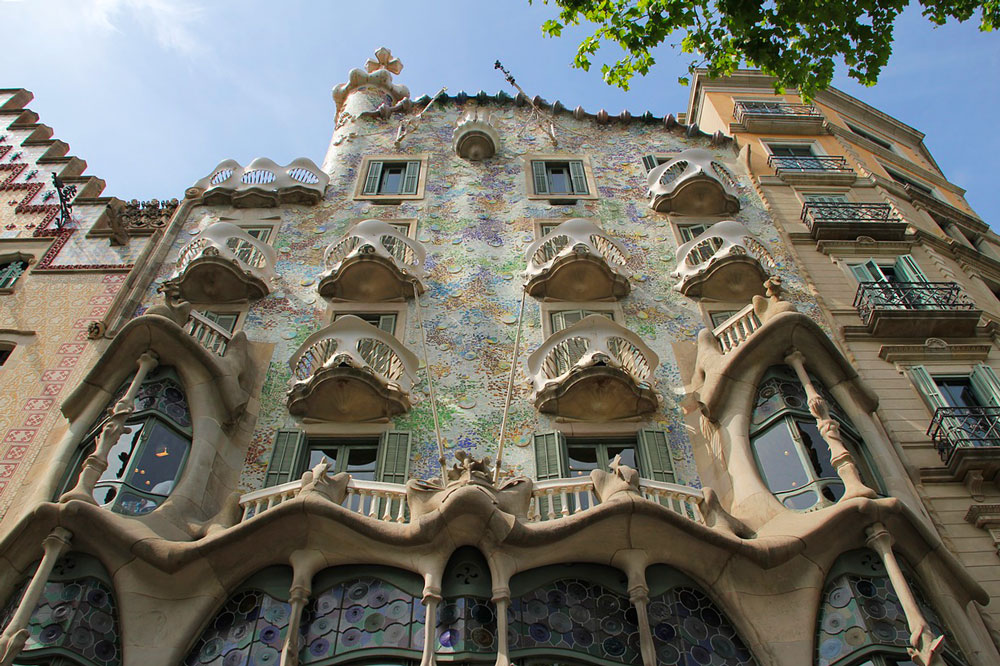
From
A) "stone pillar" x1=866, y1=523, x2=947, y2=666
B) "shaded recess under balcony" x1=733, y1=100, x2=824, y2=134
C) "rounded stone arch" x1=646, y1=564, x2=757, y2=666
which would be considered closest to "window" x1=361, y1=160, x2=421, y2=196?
"shaded recess under balcony" x1=733, y1=100, x2=824, y2=134

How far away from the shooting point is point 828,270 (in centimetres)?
1734

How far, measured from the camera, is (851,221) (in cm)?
1811

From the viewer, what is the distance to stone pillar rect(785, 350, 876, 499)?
34.9 feet

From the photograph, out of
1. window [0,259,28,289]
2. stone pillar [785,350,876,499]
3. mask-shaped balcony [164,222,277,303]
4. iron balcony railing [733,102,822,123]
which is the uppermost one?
iron balcony railing [733,102,822,123]

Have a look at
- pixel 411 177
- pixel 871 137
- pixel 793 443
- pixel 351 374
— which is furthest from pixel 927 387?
Answer: pixel 871 137

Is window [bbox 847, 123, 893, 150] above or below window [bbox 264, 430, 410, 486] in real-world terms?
above

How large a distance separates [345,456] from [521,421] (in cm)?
275

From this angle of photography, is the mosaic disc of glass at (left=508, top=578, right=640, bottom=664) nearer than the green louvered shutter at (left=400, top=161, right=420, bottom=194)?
Yes

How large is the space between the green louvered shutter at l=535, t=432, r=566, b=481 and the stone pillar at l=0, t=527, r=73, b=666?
244 inches

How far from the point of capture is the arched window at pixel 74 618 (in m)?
9.25

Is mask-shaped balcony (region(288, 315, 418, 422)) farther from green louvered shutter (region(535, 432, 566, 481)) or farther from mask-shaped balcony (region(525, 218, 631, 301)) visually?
mask-shaped balcony (region(525, 218, 631, 301))

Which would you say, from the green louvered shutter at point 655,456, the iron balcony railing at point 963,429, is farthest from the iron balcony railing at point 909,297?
the green louvered shutter at point 655,456

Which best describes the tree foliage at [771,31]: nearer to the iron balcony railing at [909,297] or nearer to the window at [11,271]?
the iron balcony railing at [909,297]

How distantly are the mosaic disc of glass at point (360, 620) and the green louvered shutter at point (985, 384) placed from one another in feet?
32.4
